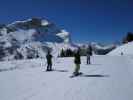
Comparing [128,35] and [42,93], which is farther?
[128,35]

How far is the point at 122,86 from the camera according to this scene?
11195mm

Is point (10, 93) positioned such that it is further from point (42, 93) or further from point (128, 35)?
point (128, 35)

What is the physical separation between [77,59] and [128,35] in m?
102

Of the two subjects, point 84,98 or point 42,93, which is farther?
point 42,93

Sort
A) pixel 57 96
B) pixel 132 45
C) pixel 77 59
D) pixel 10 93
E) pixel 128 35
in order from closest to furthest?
pixel 57 96
pixel 10 93
pixel 77 59
pixel 132 45
pixel 128 35

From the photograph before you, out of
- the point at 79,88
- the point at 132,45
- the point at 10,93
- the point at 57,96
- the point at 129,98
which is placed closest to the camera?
the point at 129,98

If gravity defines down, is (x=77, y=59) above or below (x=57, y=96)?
above

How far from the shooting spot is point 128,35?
11212cm

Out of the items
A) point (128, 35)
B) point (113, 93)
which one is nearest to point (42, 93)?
point (113, 93)

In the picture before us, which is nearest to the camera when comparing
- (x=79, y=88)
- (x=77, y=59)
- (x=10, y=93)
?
(x=10, y=93)

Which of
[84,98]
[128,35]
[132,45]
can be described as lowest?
[84,98]

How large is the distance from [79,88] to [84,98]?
79.5 inches

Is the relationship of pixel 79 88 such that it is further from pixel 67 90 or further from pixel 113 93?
pixel 113 93

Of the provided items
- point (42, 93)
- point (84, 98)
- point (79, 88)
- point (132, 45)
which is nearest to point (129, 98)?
point (84, 98)
